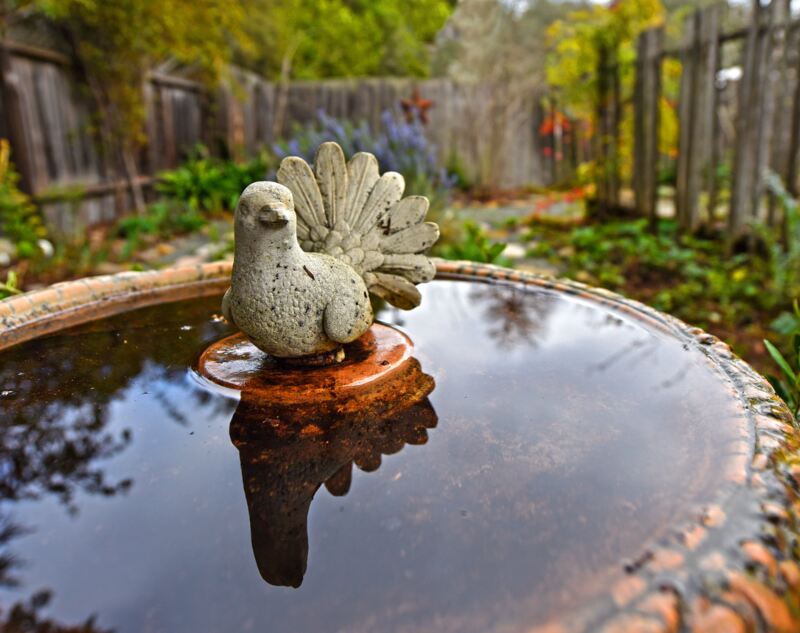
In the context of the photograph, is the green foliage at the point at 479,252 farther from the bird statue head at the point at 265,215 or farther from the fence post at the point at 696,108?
the fence post at the point at 696,108

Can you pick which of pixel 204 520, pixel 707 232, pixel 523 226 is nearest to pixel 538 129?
pixel 523 226

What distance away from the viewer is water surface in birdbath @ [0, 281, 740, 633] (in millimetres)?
772

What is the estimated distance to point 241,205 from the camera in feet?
4.29

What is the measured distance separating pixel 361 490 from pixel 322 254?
0.68 metres

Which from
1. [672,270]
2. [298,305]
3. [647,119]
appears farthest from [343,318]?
[647,119]

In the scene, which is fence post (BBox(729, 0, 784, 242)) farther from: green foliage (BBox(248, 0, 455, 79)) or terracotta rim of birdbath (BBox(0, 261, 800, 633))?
green foliage (BBox(248, 0, 455, 79))

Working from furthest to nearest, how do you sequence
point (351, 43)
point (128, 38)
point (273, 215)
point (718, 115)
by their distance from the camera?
point (351, 43), point (128, 38), point (718, 115), point (273, 215)

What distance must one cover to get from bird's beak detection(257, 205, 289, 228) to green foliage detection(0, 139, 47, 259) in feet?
13.7

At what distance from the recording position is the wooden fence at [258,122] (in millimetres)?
6465

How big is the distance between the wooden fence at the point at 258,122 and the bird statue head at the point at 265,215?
222 inches

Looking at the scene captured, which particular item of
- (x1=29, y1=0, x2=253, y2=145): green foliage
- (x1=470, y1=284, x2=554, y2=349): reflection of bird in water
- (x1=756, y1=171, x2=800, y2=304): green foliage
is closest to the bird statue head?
(x1=470, y1=284, x2=554, y2=349): reflection of bird in water

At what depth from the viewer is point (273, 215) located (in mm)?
1276

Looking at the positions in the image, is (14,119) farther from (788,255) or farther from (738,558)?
(738,558)

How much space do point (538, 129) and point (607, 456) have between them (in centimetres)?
967
